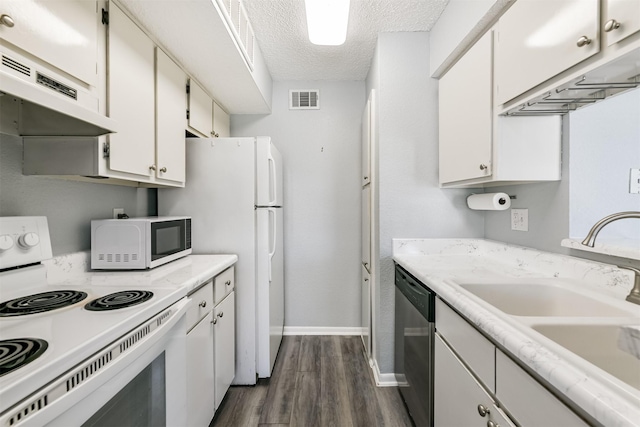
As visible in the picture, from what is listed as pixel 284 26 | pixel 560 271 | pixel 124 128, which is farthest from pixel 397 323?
pixel 284 26

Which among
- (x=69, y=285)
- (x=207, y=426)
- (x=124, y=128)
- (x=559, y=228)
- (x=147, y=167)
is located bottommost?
(x=207, y=426)

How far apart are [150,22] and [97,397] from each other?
1653 mm

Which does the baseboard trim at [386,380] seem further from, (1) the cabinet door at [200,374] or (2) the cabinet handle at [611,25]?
(2) the cabinet handle at [611,25]

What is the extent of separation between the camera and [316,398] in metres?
1.92

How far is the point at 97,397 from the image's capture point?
718 mm

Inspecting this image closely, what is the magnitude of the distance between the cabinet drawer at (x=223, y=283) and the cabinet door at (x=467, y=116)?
1.54 meters

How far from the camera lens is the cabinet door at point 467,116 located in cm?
144

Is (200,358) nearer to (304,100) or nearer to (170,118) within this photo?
(170,118)

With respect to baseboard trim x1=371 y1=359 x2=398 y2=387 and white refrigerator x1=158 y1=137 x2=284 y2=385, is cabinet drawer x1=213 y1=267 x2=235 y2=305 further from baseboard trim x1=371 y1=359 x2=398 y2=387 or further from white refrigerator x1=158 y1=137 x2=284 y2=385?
baseboard trim x1=371 y1=359 x2=398 y2=387

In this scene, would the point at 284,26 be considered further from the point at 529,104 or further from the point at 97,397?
the point at 97,397

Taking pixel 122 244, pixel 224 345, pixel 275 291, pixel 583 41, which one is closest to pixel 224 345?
pixel 224 345

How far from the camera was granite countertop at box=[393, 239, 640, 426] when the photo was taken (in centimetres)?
52

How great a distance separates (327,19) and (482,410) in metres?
2.00

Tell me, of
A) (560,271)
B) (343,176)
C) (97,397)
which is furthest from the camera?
(343,176)
